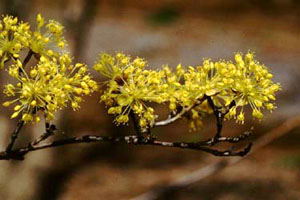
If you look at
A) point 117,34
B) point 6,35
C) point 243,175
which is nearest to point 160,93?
point 6,35

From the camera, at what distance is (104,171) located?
803 centimetres

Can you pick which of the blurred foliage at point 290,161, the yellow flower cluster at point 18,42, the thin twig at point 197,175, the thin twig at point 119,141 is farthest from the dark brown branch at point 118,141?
the blurred foliage at point 290,161

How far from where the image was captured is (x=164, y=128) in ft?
27.6

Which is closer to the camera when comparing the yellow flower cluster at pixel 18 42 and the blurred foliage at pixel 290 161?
the yellow flower cluster at pixel 18 42

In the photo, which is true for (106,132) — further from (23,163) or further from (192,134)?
(23,163)

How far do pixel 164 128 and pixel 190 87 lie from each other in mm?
6469

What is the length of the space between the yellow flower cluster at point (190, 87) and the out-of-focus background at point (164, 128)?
0.30 meters

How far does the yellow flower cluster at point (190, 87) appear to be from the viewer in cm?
193

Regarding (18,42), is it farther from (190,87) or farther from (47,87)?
(190,87)

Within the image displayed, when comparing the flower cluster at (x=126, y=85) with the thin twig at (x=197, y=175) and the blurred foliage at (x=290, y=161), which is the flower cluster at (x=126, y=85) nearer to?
the thin twig at (x=197, y=175)

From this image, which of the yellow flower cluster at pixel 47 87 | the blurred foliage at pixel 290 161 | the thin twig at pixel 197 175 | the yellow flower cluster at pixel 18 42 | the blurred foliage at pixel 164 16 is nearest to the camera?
the yellow flower cluster at pixel 47 87

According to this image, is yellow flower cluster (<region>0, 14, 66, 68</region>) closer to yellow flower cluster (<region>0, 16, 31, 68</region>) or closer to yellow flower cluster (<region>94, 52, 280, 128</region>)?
yellow flower cluster (<region>0, 16, 31, 68</region>)

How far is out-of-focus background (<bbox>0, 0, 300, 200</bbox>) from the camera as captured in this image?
5148 mm

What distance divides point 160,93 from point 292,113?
6.59 metres
